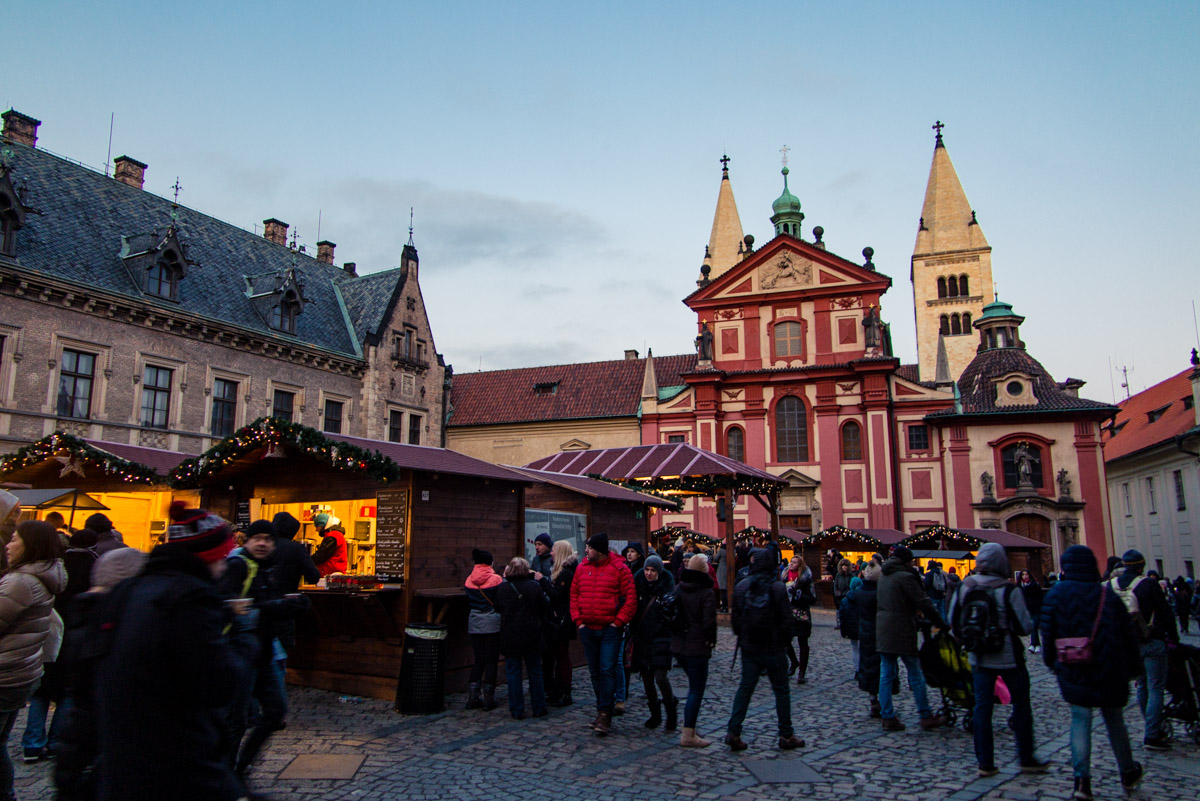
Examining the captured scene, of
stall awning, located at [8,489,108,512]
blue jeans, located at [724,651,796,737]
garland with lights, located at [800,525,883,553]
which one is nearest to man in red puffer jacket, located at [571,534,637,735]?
blue jeans, located at [724,651,796,737]

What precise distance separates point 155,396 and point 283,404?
4573 millimetres

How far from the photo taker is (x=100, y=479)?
15383 mm

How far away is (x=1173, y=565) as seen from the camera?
118 ft

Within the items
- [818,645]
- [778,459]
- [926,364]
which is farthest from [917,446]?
[926,364]

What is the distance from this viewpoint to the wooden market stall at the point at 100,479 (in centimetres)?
1400

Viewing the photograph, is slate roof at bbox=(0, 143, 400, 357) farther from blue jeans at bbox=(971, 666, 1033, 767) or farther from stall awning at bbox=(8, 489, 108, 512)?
blue jeans at bbox=(971, 666, 1033, 767)

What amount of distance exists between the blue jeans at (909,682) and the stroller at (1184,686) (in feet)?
7.61

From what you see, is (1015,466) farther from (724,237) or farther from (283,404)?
(283,404)

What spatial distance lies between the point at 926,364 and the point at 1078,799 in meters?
59.9

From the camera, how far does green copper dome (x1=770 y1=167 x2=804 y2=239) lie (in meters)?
48.7

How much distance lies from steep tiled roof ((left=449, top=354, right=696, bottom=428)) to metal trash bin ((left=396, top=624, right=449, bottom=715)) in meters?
31.6

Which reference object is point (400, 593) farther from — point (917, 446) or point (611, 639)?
point (917, 446)

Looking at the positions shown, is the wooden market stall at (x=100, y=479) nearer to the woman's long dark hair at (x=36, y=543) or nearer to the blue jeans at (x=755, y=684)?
the woman's long dark hair at (x=36, y=543)

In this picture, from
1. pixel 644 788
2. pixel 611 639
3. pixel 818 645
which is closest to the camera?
pixel 644 788
